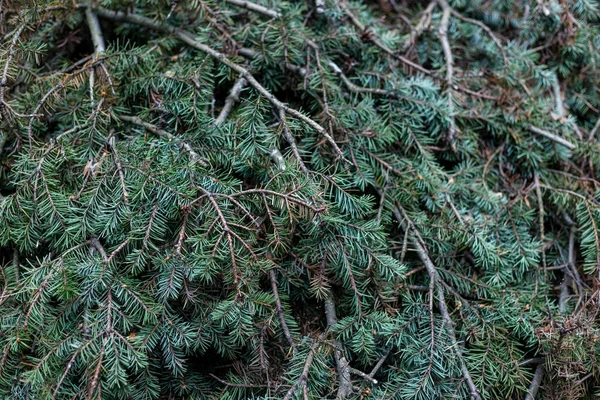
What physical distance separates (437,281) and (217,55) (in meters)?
0.79

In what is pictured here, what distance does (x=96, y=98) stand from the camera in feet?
4.51

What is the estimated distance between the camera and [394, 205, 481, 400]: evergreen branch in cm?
122

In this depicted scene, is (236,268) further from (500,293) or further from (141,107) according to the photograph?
(500,293)

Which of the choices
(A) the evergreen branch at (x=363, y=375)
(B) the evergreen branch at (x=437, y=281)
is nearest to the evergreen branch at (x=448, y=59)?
(B) the evergreen branch at (x=437, y=281)

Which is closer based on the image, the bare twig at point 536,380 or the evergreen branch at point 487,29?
the bare twig at point 536,380

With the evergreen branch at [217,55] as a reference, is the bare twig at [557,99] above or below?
below

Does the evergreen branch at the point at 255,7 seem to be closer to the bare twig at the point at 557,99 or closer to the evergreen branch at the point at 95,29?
the evergreen branch at the point at 95,29

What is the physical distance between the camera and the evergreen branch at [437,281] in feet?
3.99

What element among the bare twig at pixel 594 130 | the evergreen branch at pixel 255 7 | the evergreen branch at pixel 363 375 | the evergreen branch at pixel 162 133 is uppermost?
the evergreen branch at pixel 255 7

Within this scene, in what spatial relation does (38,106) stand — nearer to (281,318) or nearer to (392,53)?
(281,318)

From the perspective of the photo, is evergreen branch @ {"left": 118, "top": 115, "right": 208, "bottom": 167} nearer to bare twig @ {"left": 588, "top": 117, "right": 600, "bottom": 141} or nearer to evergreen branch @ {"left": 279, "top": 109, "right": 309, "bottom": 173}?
evergreen branch @ {"left": 279, "top": 109, "right": 309, "bottom": 173}

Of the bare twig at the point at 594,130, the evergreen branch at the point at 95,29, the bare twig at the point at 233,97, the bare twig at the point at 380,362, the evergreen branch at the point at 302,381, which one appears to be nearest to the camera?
the evergreen branch at the point at 302,381

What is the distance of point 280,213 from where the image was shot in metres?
1.29

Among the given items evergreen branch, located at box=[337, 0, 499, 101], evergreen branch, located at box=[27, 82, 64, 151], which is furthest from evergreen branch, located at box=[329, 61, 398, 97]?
evergreen branch, located at box=[27, 82, 64, 151]
